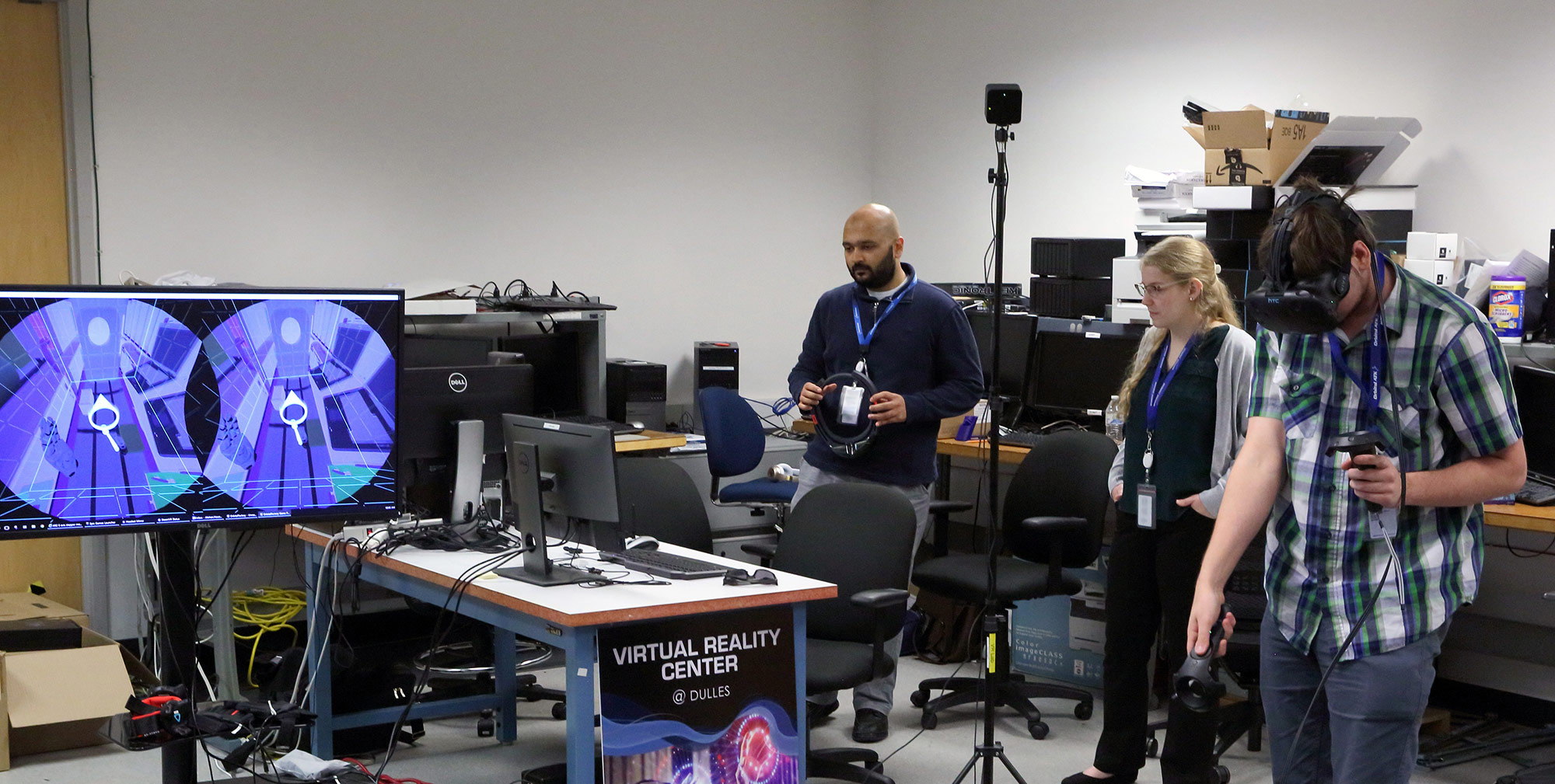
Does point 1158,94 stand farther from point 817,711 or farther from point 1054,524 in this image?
point 817,711

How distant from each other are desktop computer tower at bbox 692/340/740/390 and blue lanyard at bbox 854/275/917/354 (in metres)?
2.00

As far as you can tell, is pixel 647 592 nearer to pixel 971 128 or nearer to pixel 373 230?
pixel 373 230

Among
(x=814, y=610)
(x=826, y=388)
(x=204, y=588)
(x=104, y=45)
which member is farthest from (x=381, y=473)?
(x=104, y=45)

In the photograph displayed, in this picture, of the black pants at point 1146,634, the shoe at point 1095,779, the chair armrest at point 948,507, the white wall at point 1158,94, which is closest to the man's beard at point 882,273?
the chair armrest at point 948,507

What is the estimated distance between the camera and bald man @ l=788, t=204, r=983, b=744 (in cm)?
397

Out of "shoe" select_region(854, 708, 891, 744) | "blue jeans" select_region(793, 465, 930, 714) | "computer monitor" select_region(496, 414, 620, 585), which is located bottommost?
"shoe" select_region(854, 708, 891, 744)

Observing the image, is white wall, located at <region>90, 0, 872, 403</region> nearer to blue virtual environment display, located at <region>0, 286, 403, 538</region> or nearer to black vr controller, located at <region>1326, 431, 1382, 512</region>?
blue virtual environment display, located at <region>0, 286, 403, 538</region>

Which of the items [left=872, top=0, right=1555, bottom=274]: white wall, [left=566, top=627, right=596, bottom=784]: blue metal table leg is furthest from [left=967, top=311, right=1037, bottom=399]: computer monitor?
[left=566, top=627, right=596, bottom=784]: blue metal table leg

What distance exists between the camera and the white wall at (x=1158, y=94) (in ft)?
14.9

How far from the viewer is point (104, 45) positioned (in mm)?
4828

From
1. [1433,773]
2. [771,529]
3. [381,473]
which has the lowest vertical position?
[1433,773]

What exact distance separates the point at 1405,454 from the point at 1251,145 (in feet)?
10.1

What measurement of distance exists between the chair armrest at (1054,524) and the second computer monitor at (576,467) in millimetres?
1563

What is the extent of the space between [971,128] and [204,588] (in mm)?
3864
